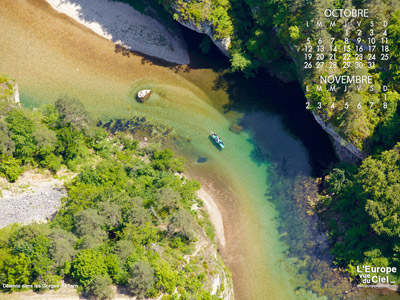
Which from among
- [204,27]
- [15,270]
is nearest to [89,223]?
[15,270]

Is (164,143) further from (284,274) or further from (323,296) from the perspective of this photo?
(323,296)

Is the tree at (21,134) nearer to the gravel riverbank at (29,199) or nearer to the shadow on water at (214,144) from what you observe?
the gravel riverbank at (29,199)

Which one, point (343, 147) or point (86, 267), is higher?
point (343, 147)

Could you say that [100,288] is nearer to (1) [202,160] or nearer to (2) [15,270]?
(2) [15,270]

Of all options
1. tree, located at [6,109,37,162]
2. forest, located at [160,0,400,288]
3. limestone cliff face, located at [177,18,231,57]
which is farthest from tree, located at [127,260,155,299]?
limestone cliff face, located at [177,18,231,57]

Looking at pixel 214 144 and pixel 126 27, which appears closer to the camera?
pixel 214 144

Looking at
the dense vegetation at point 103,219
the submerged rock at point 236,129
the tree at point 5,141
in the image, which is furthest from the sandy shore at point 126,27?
the tree at point 5,141
